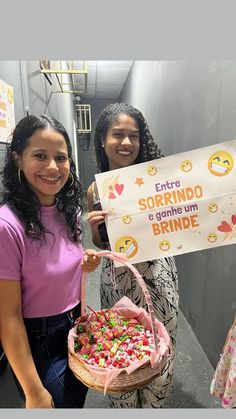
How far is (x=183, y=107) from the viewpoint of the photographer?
1.55 meters

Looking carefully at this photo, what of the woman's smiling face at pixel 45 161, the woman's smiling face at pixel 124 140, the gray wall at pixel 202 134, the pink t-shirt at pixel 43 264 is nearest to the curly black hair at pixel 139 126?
the woman's smiling face at pixel 124 140

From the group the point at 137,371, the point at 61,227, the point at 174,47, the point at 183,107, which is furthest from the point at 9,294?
the point at 183,107

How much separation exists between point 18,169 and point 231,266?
990 millimetres

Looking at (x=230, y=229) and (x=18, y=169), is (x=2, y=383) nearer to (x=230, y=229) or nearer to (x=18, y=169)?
(x=18, y=169)

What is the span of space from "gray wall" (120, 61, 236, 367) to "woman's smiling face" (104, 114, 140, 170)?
1.65ft

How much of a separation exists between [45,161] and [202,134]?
0.96 meters

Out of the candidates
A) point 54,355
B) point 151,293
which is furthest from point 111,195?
point 54,355

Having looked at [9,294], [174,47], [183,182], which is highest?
[174,47]

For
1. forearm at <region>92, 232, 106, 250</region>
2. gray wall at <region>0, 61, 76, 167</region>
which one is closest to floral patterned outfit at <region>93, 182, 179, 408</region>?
forearm at <region>92, 232, 106, 250</region>

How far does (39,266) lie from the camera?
2.20 feet

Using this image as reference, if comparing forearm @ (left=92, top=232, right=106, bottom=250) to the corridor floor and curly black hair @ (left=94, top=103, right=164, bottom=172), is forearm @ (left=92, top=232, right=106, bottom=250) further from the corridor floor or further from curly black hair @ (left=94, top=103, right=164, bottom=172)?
curly black hair @ (left=94, top=103, right=164, bottom=172)

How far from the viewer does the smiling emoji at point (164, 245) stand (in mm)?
772

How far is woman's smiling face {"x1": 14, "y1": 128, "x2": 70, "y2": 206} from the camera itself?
677 mm

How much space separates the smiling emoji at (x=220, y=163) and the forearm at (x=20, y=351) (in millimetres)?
663
